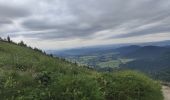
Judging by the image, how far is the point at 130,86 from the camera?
44.2 ft

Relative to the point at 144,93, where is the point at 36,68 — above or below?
above

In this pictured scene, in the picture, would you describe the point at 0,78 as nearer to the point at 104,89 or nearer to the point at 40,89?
the point at 40,89

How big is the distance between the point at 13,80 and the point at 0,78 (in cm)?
63

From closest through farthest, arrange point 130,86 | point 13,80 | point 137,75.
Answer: point 13,80
point 130,86
point 137,75

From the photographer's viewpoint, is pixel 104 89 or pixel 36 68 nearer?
pixel 104 89

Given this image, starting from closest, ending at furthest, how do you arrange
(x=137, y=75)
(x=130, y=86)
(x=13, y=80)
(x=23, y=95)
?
(x=23, y=95) < (x=13, y=80) < (x=130, y=86) < (x=137, y=75)

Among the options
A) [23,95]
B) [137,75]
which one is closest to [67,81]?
[23,95]

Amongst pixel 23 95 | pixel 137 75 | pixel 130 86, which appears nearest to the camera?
pixel 23 95

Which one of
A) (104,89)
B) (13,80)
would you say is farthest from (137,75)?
(13,80)

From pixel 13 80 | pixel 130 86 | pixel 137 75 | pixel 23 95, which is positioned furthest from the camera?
pixel 137 75

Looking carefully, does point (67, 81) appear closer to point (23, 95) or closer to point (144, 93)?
point (23, 95)

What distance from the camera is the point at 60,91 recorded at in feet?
38.1

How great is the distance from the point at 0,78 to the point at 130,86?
571 centimetres

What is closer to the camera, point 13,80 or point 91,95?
point 91,95
